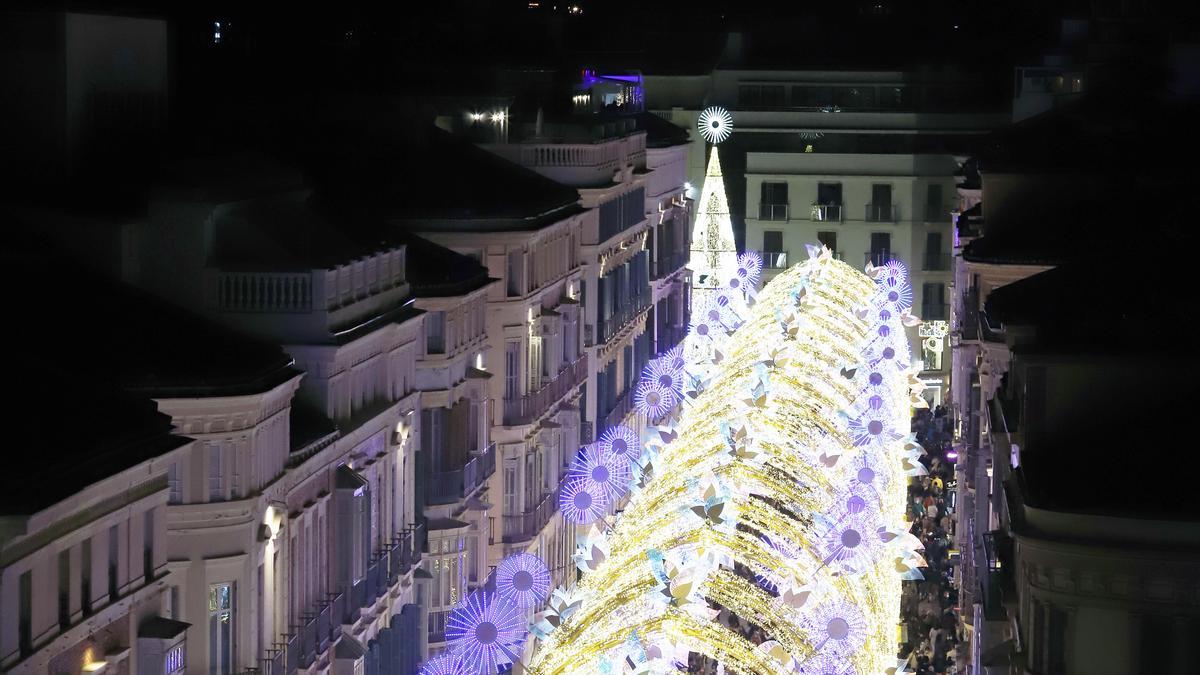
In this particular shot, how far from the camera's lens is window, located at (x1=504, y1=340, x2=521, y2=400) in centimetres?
5200

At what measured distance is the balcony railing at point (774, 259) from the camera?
100250 millimetres

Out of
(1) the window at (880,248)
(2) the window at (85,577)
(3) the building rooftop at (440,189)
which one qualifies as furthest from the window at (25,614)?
(1) the window at (880,248)

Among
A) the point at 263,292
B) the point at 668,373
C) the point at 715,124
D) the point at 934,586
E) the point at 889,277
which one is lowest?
the point at 934,586

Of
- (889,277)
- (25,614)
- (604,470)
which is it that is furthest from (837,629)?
(889,277)

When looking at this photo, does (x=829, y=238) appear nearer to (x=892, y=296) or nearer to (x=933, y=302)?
(x=933, y=302)

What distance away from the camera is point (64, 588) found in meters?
24.2

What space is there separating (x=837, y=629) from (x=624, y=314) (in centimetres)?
3853

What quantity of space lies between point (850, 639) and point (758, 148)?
71119 mm

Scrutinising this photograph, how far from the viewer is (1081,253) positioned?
43688mm

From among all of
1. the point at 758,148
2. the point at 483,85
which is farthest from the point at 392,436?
the point at 758,148

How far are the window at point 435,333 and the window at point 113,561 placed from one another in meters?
18.7

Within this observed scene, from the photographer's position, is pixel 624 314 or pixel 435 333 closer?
pixel 435 333

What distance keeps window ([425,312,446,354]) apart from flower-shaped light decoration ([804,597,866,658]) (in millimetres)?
→ 12713

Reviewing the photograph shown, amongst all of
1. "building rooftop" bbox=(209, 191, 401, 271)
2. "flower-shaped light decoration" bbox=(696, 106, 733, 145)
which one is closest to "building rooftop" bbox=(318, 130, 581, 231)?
"building rooftop" bbox=(209, 191, 401, 271)
